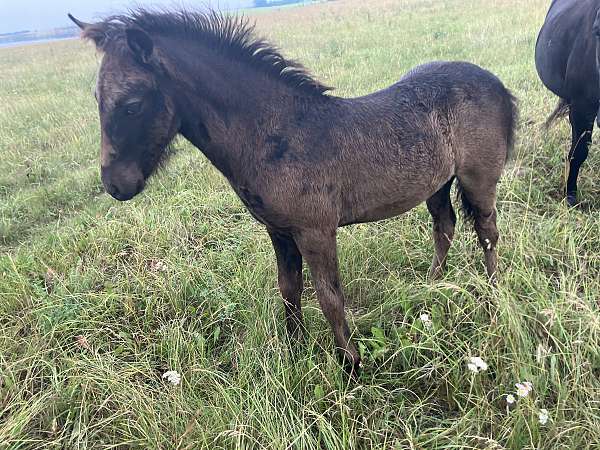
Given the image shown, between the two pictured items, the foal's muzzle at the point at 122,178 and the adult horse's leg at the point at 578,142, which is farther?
the adult horse's leg at the point at 578,142

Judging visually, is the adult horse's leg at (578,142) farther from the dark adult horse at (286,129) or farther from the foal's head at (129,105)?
the foal's head at (129,105)

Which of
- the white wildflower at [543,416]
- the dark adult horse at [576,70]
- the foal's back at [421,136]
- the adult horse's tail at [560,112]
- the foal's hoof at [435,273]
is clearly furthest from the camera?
the adult horse's tail at [560,112]

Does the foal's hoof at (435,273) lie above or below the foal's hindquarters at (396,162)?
below

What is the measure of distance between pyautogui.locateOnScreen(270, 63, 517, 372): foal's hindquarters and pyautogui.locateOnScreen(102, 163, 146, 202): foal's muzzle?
2.63 ft

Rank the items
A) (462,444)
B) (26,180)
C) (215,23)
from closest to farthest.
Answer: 1. (462,444)
2. (215,23)
3. (26,180)

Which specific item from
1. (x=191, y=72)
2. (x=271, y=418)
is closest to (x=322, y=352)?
(x=271, y=418)

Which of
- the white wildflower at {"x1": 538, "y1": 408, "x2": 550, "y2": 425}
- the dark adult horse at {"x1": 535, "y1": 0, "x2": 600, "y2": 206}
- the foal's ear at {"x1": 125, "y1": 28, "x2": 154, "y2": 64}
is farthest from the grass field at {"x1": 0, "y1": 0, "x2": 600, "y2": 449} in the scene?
the foal's ear at {"x1": 125, "y1": 28, "x2": 154, "y2": 64}

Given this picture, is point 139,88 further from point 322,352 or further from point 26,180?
point 26,180

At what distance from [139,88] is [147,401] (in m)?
1.56

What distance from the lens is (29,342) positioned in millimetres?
2678

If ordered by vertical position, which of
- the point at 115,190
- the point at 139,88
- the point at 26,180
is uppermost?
the point at 139,88

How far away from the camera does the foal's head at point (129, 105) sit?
188 centimetres

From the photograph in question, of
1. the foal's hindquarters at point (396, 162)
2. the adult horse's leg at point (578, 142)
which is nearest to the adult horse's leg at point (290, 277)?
the foal's hindquarters at point (396, 162)

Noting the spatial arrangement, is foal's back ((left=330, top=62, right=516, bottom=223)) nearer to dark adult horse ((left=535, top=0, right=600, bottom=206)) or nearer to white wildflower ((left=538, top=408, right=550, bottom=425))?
white wildflower ((left=538, top=408, right=550, bottom=425))
